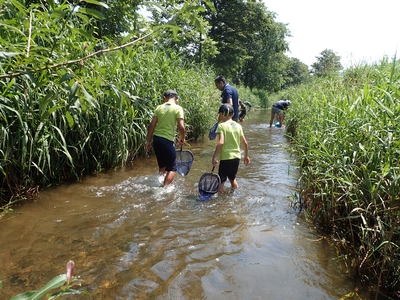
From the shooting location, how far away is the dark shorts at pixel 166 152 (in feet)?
15.5

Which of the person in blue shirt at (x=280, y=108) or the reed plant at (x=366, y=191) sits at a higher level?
the person in blue shirt at (x=280, y=108)

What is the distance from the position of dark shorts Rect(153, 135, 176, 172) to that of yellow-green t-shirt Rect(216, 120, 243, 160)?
0.90 meters

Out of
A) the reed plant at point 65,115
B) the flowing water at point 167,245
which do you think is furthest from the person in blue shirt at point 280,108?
the flowing water at point 167,245

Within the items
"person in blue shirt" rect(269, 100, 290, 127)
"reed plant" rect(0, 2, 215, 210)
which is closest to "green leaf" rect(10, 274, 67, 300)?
"reed plant" rect(0, 2, 215, 210)

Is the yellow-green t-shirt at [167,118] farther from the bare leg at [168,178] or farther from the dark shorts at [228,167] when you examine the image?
the dark shorts at [228,167]

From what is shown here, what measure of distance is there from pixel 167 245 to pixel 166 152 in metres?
2.05

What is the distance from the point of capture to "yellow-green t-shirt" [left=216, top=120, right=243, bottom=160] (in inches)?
171

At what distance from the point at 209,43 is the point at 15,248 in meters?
12.9

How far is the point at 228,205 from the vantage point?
4195 mm

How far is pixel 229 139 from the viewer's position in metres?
4.40

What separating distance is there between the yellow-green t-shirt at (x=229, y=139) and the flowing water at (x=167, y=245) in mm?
723

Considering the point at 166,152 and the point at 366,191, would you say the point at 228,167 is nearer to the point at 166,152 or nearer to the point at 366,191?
the point at 166,152

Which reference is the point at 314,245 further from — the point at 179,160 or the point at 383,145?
the point at 179,160

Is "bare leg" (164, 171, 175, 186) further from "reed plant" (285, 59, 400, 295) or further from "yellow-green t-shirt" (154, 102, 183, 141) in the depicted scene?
"reed plant" (285, 59, 400, 295)
